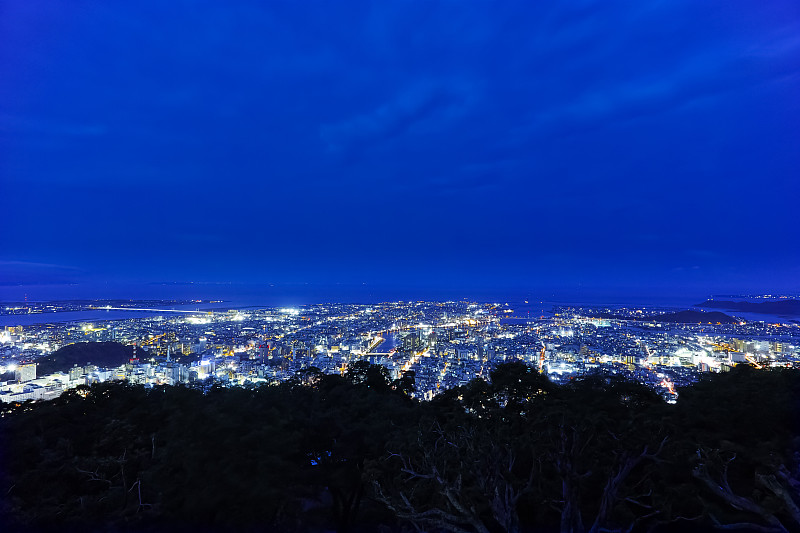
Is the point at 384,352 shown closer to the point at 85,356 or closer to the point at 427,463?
the point at 85,356

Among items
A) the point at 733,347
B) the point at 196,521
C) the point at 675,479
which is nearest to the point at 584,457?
the point at 675,479

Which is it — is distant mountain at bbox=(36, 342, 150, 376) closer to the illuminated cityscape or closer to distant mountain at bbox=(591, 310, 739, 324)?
the illuminated cityscape

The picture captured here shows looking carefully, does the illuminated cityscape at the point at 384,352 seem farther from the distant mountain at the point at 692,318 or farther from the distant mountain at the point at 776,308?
the distant mountain at the point at 776,308

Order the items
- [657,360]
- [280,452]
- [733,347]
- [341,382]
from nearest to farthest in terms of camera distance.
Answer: [280,452] < [341,382] < [657,360] < [733,347]

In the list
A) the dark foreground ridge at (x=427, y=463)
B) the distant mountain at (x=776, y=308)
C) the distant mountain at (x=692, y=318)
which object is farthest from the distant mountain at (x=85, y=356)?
the distant mountain at (x=776, y=308)

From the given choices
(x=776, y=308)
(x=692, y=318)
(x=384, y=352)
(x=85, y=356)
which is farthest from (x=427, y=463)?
(x=776, y=308)

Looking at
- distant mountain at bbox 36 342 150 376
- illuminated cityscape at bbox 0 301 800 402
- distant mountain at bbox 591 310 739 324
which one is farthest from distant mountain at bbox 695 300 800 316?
distant mountain at bbox 36 342 150 376

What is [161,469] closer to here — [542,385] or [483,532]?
[483,532]
